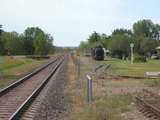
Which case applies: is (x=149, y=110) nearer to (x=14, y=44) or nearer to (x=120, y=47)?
(x=120, y=47)

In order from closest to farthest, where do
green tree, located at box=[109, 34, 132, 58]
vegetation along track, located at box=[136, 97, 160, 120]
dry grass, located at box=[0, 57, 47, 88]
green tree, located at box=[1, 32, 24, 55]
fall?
vegetation along track, located at box=[136, 97, 160, 120] < dry grass, located at box=[0, 57, 47, 88] < green tree, located at box=[109, 34, 132, 58] < green tree, located at box=[1, 32, 24, 55]

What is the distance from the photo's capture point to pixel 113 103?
18.1 metres

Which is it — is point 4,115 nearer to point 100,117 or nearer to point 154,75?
point 100,117

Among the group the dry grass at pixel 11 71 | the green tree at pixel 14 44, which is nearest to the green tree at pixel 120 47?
the green tree at pixel 14 44

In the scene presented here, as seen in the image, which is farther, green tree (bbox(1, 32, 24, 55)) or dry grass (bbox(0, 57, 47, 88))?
green tree (bbox(1, 32, 24, 55))

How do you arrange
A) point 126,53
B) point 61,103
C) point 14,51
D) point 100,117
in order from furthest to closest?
1. point 14,51
2. point 126,53
3. point 61,103
4. point 100,117

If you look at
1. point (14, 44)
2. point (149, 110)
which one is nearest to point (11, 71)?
point (149, 110)

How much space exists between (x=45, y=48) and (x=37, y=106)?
131755 mm

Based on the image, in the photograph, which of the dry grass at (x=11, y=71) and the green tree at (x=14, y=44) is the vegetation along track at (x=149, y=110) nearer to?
the dry grass at (x=11, y=71)

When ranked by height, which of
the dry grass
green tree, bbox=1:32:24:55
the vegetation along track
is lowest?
the dry grass

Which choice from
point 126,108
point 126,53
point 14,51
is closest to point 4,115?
point 126,108

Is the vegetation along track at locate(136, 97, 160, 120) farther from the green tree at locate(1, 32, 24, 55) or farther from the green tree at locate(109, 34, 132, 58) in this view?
the green tree at locate(1, 32, 24, 55)

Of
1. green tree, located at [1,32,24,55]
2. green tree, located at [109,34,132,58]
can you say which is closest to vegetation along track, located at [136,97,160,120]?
green tree, located at [109,34,132,58]

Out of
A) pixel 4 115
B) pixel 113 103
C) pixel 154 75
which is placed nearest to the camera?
pixel 4 115
